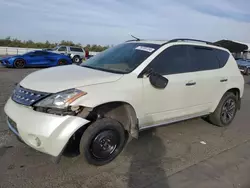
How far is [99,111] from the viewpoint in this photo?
3557 millimetres

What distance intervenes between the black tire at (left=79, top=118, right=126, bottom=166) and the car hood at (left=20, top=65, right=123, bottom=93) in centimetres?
56

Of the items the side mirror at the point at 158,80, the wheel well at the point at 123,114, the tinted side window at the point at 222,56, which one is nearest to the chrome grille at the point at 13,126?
the wheel well at the point at 123,114

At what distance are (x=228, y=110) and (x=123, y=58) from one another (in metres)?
2.82

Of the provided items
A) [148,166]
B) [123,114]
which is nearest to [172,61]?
[123,114]

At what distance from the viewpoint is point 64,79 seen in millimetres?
3420

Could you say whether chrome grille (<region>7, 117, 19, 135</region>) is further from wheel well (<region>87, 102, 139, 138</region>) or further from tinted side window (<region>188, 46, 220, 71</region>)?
tinted side window (<region>188, 46, 220, 71</region>)

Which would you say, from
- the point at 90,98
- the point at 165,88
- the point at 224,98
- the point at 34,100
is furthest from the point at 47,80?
the point at 224,98

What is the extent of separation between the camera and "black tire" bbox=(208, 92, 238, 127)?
5406mm

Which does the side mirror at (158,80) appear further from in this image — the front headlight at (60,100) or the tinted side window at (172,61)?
the front headlight at (60,100)

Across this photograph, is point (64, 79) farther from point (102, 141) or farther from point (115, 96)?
point (102, 141)

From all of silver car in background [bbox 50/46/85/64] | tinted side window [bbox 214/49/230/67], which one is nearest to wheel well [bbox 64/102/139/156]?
tinted side window [bbox 214/49/230/67]

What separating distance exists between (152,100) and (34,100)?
67.0 inches

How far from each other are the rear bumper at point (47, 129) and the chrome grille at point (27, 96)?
113mm

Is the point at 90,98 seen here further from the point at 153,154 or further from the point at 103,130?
the point at 153,154
